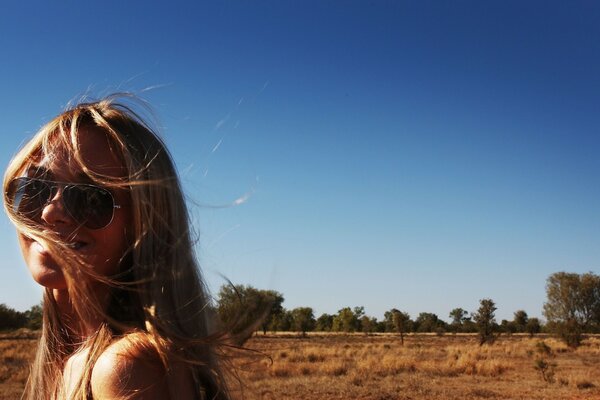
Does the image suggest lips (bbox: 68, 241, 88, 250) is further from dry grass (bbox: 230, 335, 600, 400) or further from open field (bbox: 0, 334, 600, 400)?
dry grass (bbox: 230, 335, 600, 400)

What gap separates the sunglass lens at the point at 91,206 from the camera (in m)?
1.28

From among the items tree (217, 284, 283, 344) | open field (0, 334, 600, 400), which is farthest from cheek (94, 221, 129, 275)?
open field (0, 334, 600, 400)

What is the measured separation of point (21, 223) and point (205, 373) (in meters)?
0.54

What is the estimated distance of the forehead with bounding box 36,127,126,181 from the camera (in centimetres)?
134

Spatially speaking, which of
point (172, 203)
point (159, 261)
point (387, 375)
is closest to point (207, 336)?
point (159, 261)

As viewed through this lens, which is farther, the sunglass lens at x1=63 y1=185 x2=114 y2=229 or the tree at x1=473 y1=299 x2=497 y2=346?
the tree at x1=473 y1=299 x2=497 y2=346

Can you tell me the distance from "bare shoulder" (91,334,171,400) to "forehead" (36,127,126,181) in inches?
16.8

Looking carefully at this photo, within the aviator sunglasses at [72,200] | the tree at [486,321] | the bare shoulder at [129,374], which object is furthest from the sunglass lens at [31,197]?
the tree at [486,321]

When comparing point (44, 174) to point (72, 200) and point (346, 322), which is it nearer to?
point (72, 200)

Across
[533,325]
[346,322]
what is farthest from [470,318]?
[346,322]

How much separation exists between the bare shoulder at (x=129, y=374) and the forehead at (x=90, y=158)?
0.43 meters

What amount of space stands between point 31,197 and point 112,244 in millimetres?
259

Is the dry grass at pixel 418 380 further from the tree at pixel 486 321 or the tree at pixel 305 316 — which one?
the tree at pixel 305 316

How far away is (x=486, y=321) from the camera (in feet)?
135
